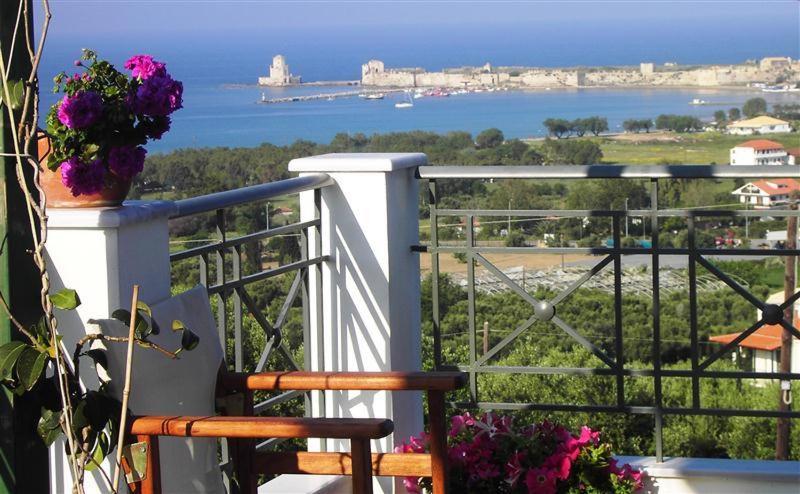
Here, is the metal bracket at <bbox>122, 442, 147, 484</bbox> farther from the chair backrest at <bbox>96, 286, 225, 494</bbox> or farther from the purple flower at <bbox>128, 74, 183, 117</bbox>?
the purple flower at <bbox>128, 74, 183, 117</bbox>

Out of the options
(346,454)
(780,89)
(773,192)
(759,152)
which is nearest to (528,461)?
(346,454)

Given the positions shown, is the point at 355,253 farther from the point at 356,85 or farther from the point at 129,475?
the point at 356,85

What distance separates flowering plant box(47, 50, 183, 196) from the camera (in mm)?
1870

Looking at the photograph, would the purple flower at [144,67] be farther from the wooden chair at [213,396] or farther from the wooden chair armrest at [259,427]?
the wooden chair armrest at [259,427]

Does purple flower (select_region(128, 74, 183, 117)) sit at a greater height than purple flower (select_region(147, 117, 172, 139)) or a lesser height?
greater

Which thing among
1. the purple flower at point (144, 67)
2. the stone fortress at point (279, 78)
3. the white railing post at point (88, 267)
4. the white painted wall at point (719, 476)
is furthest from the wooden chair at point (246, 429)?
the stone fortress at point (279, 78)

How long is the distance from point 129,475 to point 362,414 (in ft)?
4.64

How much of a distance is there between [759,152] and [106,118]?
2232 centimetres

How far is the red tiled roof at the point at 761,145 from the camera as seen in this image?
22884mm

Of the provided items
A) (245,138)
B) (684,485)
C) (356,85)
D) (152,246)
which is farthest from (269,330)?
(356,85)

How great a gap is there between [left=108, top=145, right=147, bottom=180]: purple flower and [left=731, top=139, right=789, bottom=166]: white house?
2043 centimetres

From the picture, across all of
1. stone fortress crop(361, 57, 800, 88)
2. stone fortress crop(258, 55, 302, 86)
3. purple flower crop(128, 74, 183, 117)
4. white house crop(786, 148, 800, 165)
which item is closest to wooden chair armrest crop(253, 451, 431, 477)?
purple flower crop(128, 74, 183, 117)

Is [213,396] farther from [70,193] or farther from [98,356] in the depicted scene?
[70,193]

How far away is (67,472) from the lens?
197cm
